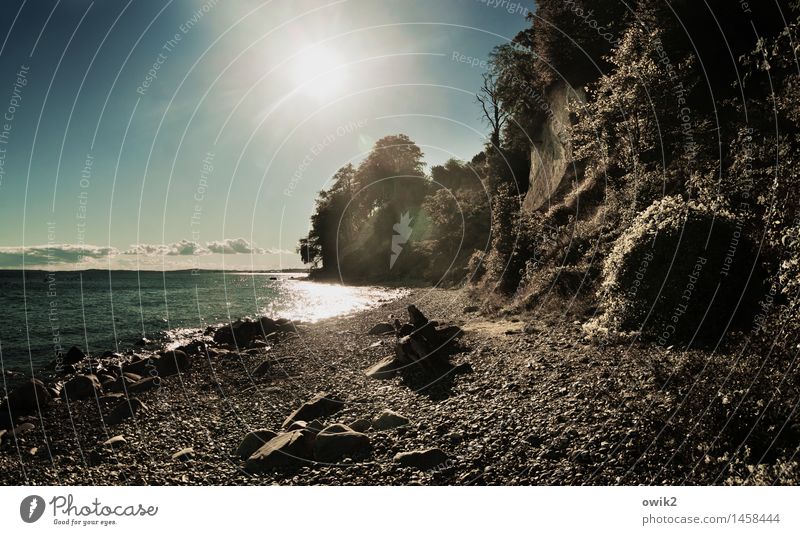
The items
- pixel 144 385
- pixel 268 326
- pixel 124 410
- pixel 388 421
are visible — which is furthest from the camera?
pixel 268 326

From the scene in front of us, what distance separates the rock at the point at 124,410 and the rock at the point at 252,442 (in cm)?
700

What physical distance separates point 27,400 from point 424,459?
18245 mm

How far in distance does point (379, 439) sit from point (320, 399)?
395 cm

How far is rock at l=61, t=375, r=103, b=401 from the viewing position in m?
17.4

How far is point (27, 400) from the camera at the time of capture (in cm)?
1598

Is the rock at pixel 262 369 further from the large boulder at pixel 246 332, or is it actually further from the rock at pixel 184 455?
the large boulder at pixel 246 332

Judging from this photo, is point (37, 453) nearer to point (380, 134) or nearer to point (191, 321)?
point (380, 134)

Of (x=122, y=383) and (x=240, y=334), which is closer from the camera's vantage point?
(x=122, y=383)

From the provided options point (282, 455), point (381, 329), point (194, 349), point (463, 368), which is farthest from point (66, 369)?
point (463, 368)

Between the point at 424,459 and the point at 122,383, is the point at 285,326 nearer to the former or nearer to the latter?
the point at 122,383

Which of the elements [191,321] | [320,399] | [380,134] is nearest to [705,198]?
[380,134]

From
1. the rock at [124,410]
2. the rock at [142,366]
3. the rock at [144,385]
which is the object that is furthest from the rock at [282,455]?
the rock at [142,366]

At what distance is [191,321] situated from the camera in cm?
4444

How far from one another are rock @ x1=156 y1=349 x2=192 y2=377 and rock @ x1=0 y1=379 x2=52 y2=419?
15.6 feet
